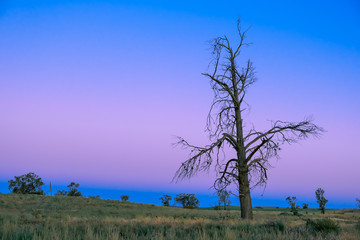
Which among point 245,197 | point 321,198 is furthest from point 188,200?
point 245,197

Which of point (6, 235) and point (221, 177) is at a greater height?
point (221, 177)

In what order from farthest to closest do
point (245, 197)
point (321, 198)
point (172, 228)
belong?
point (321, 198) < point (245, 197) < point (172, 228)

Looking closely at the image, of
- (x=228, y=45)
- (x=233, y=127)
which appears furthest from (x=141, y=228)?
(x=228, y=45)

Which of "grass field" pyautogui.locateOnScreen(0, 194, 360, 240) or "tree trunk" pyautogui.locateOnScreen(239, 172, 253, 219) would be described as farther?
"tree trunk" pyautogui.locateOnScreen(239, 172, 253, 219)

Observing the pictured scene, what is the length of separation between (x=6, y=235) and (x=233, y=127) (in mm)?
14529

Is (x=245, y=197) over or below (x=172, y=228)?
over

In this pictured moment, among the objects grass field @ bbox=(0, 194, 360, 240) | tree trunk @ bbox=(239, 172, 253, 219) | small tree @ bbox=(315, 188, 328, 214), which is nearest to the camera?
grass field @ bbox=(0, 194, 360, 240)

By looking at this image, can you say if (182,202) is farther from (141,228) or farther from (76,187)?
(141,228)

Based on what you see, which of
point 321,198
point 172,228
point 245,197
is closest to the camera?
point 172,228

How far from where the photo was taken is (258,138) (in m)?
20.1

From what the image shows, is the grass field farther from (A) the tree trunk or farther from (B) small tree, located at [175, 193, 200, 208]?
(B) small tree, located at [175, 193, 200, 208]

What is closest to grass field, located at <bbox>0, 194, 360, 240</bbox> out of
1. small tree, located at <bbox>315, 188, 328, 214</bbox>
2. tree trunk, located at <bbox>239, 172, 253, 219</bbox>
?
tree trunk, located at <bbox>239, 172, 253, 219</bbox>

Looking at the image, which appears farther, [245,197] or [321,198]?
[321,198]

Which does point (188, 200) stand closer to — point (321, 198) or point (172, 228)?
point (321, 198)
